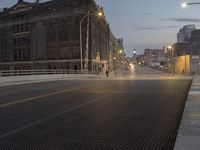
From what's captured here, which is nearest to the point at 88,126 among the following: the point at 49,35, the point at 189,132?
the point at 189,132

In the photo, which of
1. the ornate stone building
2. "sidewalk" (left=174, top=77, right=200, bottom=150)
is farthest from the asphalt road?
the ornate stone building

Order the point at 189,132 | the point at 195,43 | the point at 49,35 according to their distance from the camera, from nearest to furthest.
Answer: the point at 189,132 → the point at 49,35 → the point at 195,43

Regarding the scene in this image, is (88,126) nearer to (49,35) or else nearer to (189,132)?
(189,132)

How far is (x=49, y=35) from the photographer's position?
314 feet

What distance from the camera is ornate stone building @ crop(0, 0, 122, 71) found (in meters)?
90.8

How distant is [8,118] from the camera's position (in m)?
10.7

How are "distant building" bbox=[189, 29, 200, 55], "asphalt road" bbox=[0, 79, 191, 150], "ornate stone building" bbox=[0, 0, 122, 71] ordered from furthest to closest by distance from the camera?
"distant building" bbox=[189, 29, 200, 55], "ornate stone building" bbox=[0, 0, 122, 71], "asphalt road" bbox=[0, 79, 191, 150]

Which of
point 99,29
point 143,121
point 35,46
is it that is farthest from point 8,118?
point 99,29

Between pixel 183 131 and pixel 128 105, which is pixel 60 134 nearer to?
pixel 183 131

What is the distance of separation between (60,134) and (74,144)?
1023 millimetres

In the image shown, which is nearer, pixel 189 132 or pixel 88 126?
pixel 189 132

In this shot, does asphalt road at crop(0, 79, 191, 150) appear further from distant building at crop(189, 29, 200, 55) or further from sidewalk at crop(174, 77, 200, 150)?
distant building at crop(189, 29, 200, 55)

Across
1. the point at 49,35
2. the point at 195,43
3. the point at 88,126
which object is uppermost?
the point at 49,35

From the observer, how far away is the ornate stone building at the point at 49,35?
9075 cm
